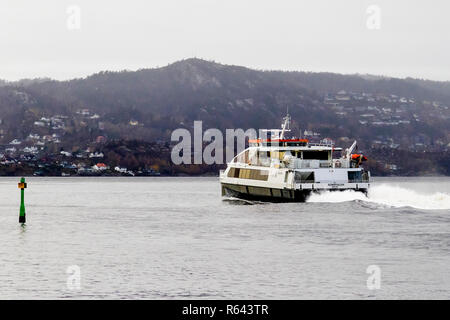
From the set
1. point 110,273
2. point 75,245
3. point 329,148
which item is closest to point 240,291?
point 110,273

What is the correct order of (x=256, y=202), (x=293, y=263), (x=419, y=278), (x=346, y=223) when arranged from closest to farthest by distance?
1. (x=419, y=278)
2. (x=293, y=263)
3. (x=346, y=223)
4. (x=256, y=202)

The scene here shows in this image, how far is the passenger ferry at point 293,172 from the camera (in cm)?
7450

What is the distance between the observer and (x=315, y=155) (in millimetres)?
79562

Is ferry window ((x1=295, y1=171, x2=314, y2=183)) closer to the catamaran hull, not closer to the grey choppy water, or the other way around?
the catamaran hull

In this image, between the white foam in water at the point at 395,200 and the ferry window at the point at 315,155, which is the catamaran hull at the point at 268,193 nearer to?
the white foam in water at the point at 395,200

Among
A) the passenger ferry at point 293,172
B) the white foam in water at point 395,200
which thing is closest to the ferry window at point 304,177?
the passenger ferry at point 293,172

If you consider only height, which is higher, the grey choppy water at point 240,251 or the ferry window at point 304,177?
the ferry window at point 304,177

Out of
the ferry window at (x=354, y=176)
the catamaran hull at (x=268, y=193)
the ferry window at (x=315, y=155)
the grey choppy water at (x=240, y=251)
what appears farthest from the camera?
the ferry window at (x=315, y=155)

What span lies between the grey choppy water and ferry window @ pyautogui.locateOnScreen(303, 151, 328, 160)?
514cm

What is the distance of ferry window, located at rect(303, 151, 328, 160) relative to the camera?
79312 mm

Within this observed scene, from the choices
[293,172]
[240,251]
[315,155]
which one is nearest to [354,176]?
[315,155]
